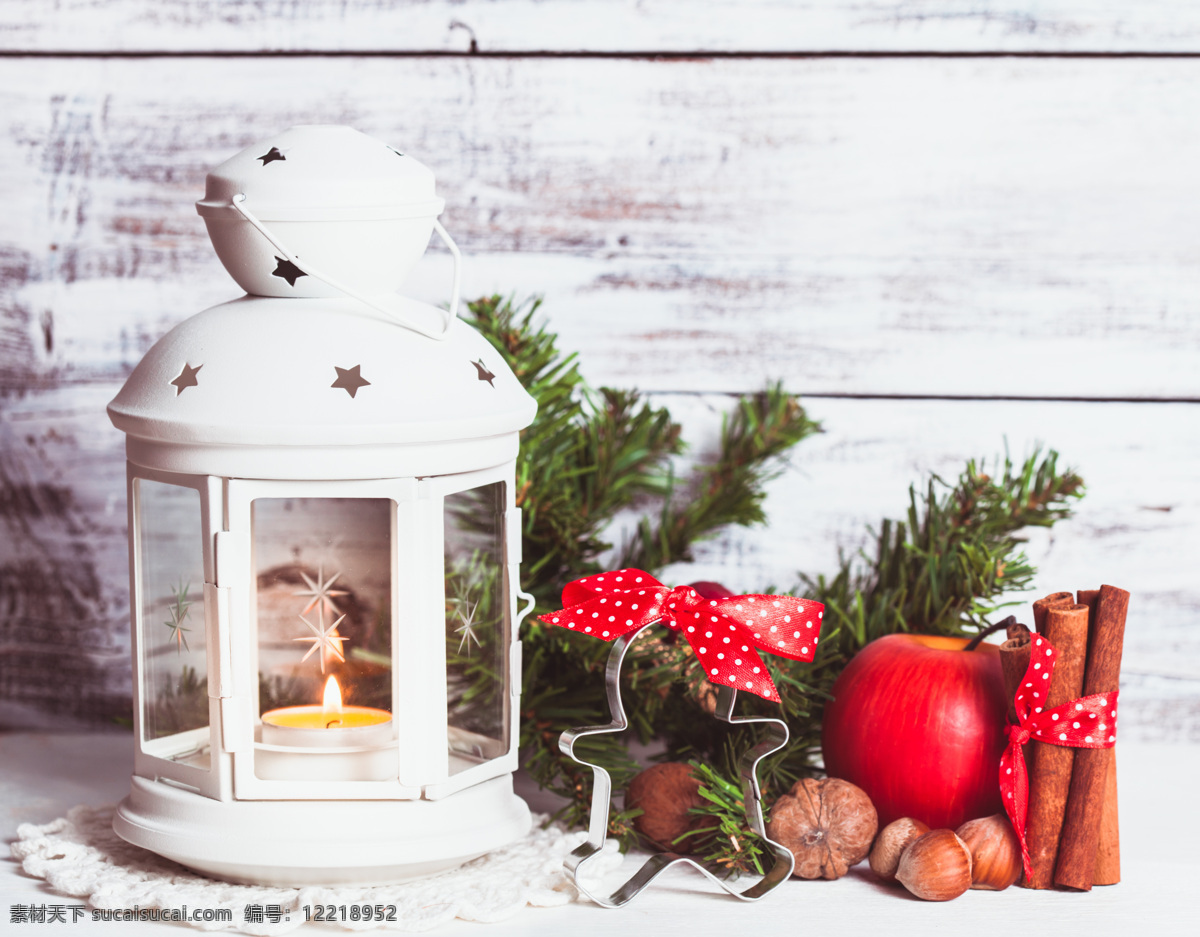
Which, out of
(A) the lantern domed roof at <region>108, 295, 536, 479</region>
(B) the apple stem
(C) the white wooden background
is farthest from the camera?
(C) the white wooden background

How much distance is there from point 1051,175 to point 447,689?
2.08ft

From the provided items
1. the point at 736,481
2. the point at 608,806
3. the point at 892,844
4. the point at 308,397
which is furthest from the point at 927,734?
the point at 308,397

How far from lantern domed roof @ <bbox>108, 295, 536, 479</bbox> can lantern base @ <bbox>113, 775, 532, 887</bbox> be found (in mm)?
190

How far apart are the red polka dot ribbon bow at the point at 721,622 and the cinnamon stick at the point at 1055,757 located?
0.14 metres

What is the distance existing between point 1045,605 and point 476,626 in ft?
1.13

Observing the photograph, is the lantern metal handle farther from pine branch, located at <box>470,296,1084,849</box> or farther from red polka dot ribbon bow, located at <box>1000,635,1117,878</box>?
red polka dot ribbon bow, located at <box>1000,635,1117,878</box>

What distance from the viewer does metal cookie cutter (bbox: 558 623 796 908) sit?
72cm

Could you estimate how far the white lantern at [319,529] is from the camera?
2.24 feet

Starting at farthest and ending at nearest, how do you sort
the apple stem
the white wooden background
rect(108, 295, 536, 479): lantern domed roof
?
the white wooden background < the apple stem < rect(108, 295, 536, 479): lantern domed roof

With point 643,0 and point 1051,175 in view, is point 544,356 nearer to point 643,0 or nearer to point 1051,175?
point 643,0

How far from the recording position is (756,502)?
3.37ft

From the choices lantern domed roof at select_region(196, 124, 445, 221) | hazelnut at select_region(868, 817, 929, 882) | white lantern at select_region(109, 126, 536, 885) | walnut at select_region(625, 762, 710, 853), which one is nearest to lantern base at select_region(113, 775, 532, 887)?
white lantern at select_region(109, 126, 536, 885)

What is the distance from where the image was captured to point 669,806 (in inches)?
31.4

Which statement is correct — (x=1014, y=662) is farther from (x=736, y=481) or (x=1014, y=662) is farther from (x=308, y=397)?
(x=308, y=397)
